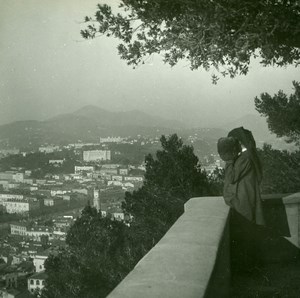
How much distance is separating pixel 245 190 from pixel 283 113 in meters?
8.86

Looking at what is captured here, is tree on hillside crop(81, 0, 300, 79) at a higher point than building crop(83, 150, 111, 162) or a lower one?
higher

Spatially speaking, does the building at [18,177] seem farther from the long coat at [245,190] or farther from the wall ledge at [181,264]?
the wall ledge at [181,264]

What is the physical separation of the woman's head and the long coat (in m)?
0.07

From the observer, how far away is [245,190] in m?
3.82

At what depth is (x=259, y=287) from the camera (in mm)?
3729

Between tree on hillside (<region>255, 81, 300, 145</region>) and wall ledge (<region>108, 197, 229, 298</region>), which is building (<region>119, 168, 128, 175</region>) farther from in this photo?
wall ledge (<region>108, 197, 229, 298</region>)

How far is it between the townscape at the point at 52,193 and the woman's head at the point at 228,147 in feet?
74.9

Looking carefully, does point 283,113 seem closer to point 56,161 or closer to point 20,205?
point 20,205

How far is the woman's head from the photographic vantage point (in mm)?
3883

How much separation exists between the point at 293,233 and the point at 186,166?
1030cm

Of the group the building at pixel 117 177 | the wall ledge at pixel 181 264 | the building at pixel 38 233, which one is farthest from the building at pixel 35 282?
the wall ledge at pixel 181 264

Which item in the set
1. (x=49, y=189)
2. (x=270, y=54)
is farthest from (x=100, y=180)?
(x=270, y=54)

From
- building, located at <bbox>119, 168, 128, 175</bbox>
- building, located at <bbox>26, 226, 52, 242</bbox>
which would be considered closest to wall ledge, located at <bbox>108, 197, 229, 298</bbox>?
building, located at <bbox>26, 226, 52, 242</bbox>

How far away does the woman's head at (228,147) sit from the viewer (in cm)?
388
